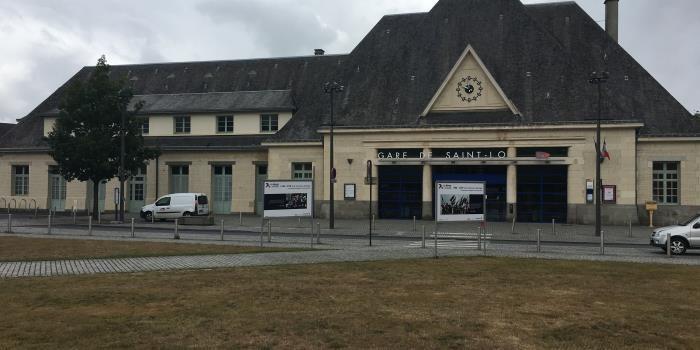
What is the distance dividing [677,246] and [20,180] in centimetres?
4649

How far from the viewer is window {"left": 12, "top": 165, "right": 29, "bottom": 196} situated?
4616 centimetres

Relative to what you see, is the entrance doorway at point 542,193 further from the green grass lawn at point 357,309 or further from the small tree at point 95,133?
the small tree at point 95,133

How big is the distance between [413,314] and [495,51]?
3294 centimetres

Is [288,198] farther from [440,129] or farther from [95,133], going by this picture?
[95,133]

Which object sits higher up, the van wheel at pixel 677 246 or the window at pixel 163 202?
the window at pixel 163 202

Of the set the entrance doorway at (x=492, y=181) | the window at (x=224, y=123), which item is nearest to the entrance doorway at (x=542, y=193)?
the entrance doorway at (x=492, y=181)

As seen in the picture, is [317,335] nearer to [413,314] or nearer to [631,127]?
[413,314]

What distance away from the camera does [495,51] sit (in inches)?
1526

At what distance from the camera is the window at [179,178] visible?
1729 inches

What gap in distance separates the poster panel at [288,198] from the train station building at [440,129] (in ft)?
47.8

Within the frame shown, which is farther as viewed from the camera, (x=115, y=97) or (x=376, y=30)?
(x=376, y=30)

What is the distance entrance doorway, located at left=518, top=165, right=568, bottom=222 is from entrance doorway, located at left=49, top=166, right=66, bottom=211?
34703 mm

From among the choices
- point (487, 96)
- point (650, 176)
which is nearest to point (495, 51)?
point (487, 96)

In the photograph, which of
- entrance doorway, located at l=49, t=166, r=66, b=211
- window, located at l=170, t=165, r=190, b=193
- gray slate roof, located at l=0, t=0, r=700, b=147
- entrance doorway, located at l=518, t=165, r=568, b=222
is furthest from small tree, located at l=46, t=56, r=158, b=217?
entrance doorway, located at l=518, t=165, r=568, b=222
